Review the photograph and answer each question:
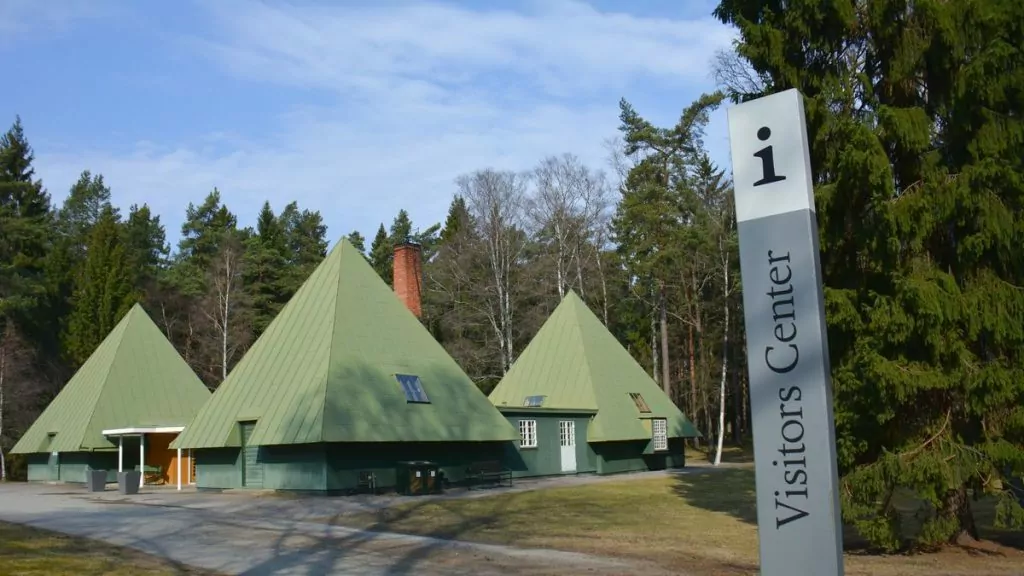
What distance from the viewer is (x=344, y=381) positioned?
25922mm

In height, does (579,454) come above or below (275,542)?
above

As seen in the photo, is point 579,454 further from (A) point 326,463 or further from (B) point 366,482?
(A) point 326,463

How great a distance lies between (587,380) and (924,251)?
21624mm

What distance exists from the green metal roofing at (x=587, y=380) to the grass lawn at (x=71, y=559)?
20.6m

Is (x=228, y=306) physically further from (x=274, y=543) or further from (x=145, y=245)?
(x=274, y=543)

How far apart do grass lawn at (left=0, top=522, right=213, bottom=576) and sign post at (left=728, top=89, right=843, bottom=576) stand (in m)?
8.54

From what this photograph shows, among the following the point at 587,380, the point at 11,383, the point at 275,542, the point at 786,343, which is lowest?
the point at 275,542

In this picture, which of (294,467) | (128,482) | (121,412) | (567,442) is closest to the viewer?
(294,467)

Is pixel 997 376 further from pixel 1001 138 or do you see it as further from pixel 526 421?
pixel 526 421

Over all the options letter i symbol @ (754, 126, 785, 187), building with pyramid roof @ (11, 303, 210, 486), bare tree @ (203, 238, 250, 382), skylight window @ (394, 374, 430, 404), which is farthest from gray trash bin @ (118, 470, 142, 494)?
letter i symbol @ (754, 126, 785, 187)

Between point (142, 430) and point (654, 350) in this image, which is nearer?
point (142, 430)

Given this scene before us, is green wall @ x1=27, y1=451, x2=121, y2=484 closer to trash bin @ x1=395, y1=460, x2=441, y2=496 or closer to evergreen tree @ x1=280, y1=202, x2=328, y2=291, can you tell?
trash bin @ x1=395, y1=460, x2=441, y2=496

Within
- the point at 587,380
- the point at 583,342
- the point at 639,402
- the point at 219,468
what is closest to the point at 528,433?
the point at 587,380

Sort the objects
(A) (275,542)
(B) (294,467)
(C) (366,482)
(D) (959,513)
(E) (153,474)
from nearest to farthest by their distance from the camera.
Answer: (D) (959,513) < (A) (275,542) < (B) (294,467) < (C) (366,482) < (E) (153,474)
